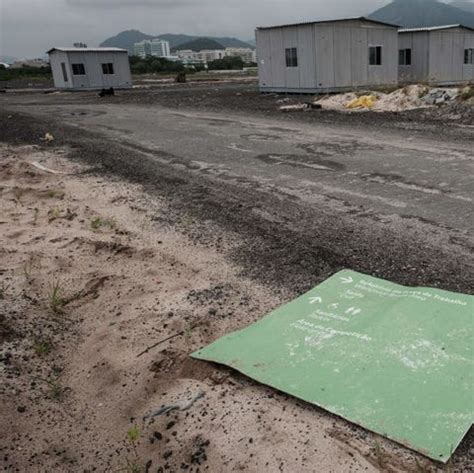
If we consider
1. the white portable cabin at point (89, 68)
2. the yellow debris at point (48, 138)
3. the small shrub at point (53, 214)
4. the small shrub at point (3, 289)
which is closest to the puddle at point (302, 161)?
the small shrub at point (53, 214)

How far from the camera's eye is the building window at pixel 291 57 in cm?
2155

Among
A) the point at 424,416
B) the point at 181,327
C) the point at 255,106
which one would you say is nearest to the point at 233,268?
the point at 181,327

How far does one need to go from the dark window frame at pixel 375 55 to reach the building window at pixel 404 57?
116 inches

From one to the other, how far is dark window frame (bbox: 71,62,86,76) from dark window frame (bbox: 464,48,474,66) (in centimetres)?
2408

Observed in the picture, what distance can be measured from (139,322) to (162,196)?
10.1 ft

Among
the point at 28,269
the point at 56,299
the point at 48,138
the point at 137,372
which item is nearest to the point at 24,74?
the point at 48,138

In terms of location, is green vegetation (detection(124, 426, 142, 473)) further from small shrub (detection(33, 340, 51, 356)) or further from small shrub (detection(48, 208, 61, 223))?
small shrub (detection(48, 208, 61, 223))

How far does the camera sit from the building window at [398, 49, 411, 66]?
80.6 feet

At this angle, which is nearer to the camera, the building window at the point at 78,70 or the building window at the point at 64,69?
the building window at the point at 78,70

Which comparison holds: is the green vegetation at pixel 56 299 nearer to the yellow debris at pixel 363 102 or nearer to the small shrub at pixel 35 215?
the small shrub at pixel 35 215

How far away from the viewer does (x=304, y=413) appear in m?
2.37

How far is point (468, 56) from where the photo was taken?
25609mm

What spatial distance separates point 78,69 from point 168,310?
33791mm

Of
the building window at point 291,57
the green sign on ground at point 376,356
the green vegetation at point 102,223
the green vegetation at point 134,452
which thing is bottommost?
the green vegetation at point 134,452
